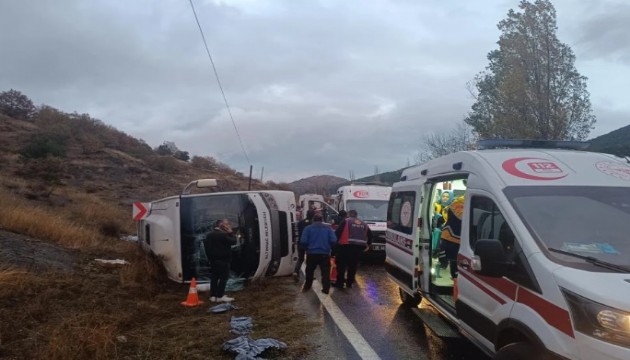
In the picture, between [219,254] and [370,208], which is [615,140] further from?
[219,254]

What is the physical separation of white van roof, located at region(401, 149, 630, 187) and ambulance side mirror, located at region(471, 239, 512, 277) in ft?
2.66

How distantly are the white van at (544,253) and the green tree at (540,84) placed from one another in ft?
54.4

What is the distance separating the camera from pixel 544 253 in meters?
3.81

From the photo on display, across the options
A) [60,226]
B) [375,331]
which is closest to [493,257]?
[375,331]

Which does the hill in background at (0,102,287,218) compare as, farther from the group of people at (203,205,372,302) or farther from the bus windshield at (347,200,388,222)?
the group of people at (203,205,372,302)

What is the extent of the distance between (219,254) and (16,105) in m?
51.8

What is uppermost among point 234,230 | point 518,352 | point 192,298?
point 234,230

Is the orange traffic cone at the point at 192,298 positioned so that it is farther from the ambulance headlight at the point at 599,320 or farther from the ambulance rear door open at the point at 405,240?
the ambulance headlight at the point at 599,320

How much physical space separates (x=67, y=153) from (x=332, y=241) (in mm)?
36744

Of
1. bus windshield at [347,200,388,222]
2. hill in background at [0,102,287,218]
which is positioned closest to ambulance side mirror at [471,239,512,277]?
→ bus windshield at [347,200,388,222]

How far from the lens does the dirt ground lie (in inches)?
223

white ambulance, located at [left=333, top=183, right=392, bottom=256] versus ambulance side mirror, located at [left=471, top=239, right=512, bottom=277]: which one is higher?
→ white ambulance, located at [left=333, top=183, right=392, bottom=256]

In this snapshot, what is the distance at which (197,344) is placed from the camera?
6.04 meters

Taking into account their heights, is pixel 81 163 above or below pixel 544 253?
above
